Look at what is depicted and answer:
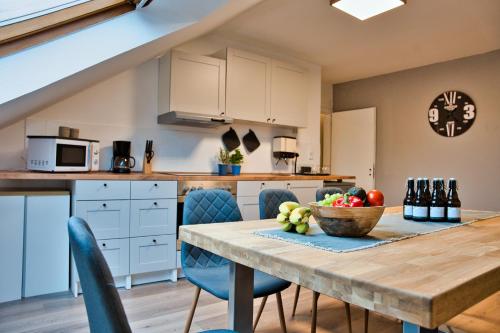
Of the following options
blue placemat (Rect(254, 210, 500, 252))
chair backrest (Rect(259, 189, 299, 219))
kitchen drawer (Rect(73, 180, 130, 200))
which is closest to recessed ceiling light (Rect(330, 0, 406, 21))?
chair backrest (Rect(259, 189, 299, 219))

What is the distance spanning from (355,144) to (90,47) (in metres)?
4.10

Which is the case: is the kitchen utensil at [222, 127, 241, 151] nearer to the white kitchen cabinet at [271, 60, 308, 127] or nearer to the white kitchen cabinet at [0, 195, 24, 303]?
the white kitchen cabinet at [271, 60, 308, 127]

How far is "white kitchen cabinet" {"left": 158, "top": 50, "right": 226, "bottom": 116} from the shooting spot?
3340 mm

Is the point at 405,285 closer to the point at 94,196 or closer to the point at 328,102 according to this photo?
the point at 94,196

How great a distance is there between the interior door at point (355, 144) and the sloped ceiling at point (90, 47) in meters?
3.10

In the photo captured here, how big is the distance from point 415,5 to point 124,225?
3.06 metres

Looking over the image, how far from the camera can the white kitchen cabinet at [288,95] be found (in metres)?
4.08

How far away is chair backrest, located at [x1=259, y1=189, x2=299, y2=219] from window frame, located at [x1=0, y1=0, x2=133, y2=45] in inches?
58.7


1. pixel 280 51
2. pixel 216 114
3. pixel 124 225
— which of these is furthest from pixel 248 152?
pixel 124 225

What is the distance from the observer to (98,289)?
0.58 metres

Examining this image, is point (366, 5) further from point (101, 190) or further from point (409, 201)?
point (101, 190)

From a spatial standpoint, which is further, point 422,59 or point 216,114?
point 422,59

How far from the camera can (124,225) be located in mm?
2783

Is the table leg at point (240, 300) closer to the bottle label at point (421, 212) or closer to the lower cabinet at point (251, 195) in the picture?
the bottle label at point (421, 212)
